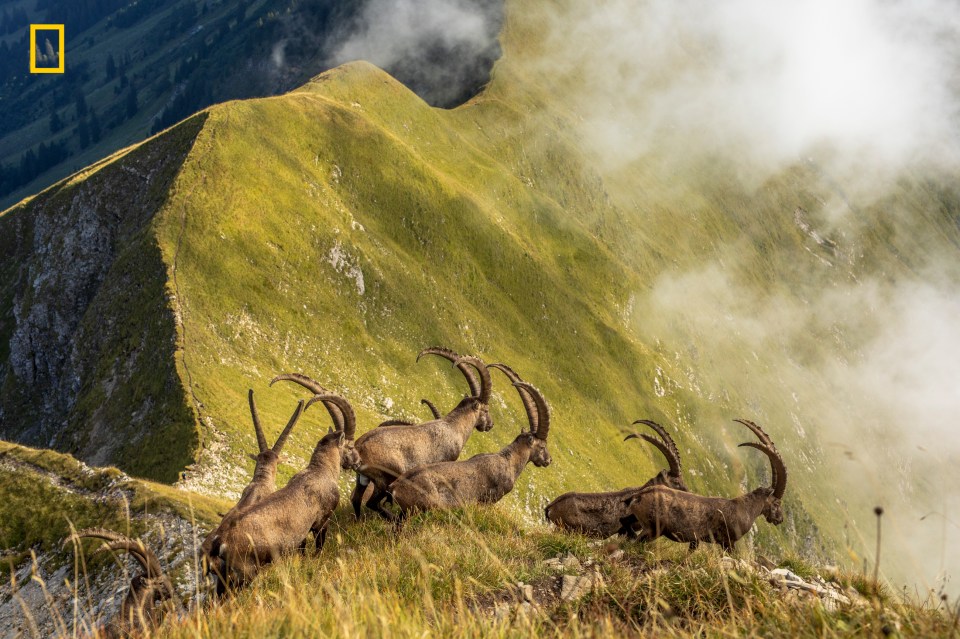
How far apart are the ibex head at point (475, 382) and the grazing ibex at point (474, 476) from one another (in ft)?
5.46

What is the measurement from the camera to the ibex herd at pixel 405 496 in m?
13.2

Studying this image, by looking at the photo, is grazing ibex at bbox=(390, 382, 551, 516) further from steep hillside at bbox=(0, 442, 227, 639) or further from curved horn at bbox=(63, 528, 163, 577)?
steep hillside at bbox=(0, 442, 227, 639)

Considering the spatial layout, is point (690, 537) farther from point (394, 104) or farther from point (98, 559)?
point (394, 104)

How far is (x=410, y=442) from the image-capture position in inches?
796

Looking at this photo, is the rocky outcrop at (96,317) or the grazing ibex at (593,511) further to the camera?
the rocky outcrop at (96,317)

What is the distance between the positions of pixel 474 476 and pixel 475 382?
553 centimetres

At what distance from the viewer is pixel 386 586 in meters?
10.3

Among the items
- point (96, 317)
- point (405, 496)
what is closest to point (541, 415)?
point (405, 496)

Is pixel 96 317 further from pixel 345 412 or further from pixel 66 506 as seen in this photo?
pixel 345 412

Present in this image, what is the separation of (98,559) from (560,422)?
267 feet

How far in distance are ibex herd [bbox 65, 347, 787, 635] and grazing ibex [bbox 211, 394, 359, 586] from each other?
0.02 m

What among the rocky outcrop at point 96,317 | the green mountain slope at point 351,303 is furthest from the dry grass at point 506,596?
the rocky outcrop at point 96,317

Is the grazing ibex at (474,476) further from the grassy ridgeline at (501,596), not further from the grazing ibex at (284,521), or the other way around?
the grazing ibex at (284,521)

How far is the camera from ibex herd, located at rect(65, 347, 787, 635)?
43.2ft
